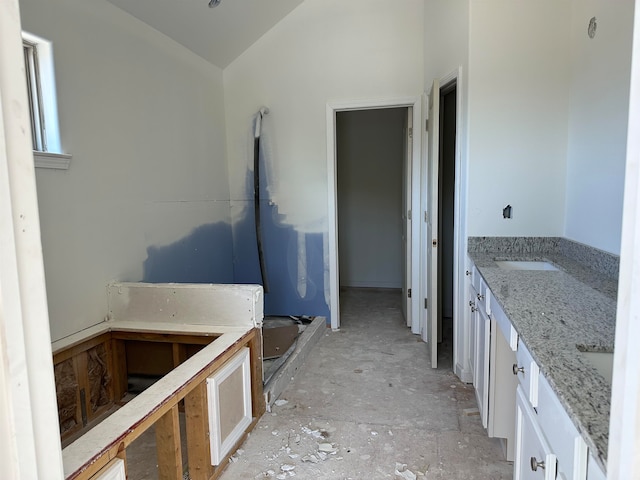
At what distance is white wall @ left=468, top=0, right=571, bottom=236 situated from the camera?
247 centimetres

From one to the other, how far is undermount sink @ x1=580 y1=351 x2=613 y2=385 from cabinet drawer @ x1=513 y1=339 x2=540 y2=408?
133 mm

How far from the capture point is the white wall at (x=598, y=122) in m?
1.88

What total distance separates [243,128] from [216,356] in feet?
8.49

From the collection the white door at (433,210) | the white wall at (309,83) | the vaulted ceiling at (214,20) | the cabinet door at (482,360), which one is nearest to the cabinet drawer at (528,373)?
the cabinet door at (482,360)

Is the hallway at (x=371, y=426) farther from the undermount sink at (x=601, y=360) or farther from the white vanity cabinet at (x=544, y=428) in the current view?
the undermount sink at (x=601, y=360)

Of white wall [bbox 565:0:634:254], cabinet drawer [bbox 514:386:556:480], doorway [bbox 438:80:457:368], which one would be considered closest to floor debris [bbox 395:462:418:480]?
cabinet drawer [bbox 514:386:556:480]

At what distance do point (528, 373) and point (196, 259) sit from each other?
107 inches

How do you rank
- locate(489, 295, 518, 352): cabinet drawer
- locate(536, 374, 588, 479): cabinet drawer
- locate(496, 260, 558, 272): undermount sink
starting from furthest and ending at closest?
locate(496, 260, 558, 272): undermount sink → locate(489, 295, 518, 352): cabinet drawer → locate(536, 374, 588, 479): cabinet drawer

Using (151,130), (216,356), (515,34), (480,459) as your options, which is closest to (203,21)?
(151,130)

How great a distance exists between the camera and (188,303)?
2346mm

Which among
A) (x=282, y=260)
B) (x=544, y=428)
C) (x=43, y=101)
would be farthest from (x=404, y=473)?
(x=43, y=101)

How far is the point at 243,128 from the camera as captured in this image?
389cm

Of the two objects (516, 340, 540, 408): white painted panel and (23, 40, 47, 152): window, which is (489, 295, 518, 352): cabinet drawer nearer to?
(516, 340, 540, 408): white painted panel

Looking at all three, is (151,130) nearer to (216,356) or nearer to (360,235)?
(216,356)
